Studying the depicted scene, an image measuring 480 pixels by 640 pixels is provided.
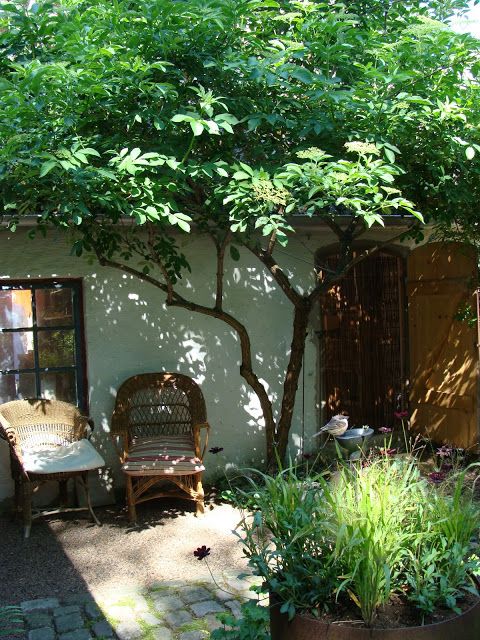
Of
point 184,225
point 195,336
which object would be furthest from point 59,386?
point 184,225

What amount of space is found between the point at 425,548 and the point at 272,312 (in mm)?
4432

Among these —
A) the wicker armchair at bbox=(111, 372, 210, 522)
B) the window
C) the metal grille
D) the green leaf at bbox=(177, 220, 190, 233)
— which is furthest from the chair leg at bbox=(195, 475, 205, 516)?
the green leaf at bbox=(177, 220, 190, 233)

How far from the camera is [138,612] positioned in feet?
13.7

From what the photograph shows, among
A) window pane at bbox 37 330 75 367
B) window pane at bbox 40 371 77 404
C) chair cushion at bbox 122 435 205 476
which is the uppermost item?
window pane at bbox 37 330 75 367

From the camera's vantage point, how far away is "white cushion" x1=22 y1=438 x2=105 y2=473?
5.49m

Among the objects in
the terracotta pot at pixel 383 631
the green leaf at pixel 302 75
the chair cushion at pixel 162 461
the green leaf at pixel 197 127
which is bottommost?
the chair cushion at pixel 162 461

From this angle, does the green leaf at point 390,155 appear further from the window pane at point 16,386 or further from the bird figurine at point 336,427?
the window pane at point 16,386

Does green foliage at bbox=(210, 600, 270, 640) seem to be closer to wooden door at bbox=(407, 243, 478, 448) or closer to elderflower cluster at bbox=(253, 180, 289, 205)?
elderflower cluster at bbox=(253, 180, 289, 205)

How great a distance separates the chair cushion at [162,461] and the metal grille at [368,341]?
208 centimetres

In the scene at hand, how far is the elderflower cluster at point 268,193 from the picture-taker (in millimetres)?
4500

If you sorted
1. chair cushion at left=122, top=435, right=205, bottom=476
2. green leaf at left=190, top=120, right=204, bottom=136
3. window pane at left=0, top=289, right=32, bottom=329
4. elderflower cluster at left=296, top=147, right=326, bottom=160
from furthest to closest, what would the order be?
window pane at left=0, top=289, right=32, bottom=329 → chair cushion at left=122, top=435, right=205, bottom=476 → elderflower cluster at left=296, top=147, right=326, bottom=160 → green leaf at left=190, top=120, right=204, bottom=136

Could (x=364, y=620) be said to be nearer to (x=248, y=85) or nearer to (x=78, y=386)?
(x=248, y=85)

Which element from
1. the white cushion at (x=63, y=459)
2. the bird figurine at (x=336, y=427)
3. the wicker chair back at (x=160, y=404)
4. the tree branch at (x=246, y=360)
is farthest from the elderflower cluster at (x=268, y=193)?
the white cushion at (x=63, y=459)

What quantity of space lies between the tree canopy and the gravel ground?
2.31 m
